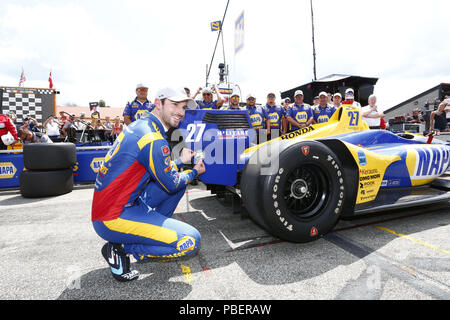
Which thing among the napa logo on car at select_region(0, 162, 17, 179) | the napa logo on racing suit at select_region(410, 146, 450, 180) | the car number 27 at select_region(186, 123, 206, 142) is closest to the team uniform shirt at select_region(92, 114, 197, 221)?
the car number 27 at select_region(186, 123, 206, 142)

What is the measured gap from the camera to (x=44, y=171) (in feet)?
15.6

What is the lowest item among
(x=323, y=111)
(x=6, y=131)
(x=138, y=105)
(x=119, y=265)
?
(x=119, y=265)

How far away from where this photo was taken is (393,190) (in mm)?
2914

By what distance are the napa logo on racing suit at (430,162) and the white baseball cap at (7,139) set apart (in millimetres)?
7644

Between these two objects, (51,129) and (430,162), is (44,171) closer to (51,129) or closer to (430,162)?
(51,129)

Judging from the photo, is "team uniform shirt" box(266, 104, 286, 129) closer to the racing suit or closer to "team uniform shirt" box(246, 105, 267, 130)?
"team uniform shirt" box(246, 105, 267, 130)

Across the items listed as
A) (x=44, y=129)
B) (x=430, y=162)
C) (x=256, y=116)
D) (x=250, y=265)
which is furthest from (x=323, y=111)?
(x=44, y=129)

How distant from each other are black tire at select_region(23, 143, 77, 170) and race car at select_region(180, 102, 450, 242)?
10.7ft

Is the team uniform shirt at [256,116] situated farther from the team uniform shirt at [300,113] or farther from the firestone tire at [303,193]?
the firestone tire at [303,193]

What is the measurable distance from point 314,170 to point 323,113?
380 cm

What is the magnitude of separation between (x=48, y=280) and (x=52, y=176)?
347cm

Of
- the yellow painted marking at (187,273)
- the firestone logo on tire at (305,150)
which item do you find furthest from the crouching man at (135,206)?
the firestone logo on tire at (305,150)

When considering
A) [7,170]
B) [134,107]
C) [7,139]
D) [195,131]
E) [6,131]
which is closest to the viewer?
[195,131]
